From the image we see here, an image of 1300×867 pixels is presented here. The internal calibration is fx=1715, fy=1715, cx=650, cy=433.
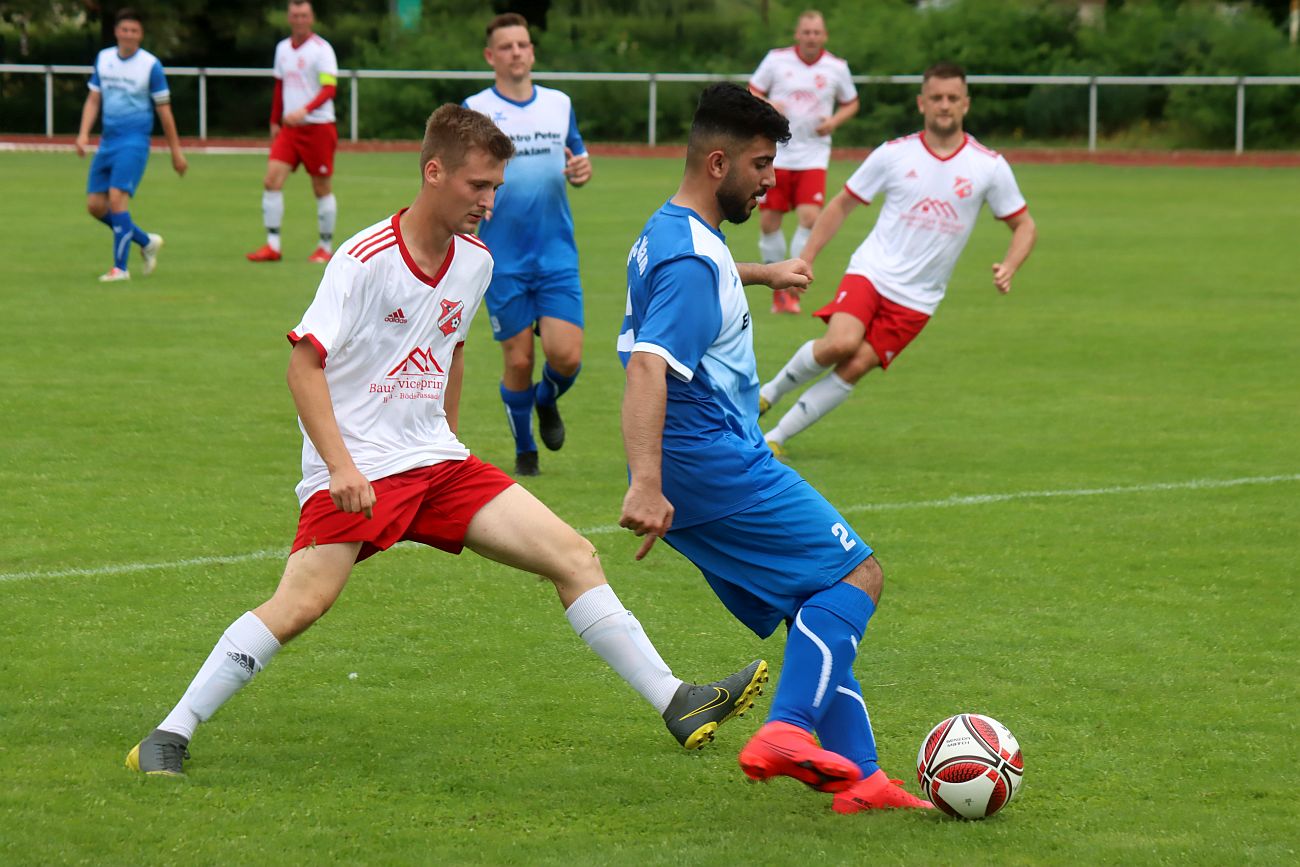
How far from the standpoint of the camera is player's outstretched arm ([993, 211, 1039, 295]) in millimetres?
8492

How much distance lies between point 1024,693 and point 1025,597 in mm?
1208

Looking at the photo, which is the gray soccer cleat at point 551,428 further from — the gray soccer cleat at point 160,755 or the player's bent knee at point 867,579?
the player's bent knee at point 867,579

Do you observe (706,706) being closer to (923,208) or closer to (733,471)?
(733,471)

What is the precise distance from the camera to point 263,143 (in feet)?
119

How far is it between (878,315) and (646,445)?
5314 mm

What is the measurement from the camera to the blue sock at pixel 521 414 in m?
8.73

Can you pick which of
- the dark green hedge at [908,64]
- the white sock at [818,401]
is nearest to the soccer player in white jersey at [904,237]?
the white sock at [818,401]

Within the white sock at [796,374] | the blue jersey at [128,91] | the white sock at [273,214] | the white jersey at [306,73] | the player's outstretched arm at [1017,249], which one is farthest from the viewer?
the white jersey at [306,73]

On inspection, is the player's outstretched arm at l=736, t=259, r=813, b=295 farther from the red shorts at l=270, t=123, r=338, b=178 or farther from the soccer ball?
the red shorts at l=270, t=123, r=338, b=178

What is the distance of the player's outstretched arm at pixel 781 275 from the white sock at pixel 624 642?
0.98 m

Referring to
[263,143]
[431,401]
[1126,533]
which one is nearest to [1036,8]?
[263,143]

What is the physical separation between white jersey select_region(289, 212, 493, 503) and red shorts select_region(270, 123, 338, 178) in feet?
43.4

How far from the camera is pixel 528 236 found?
340 inches

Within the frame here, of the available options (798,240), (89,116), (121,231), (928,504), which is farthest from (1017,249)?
(89,116)
